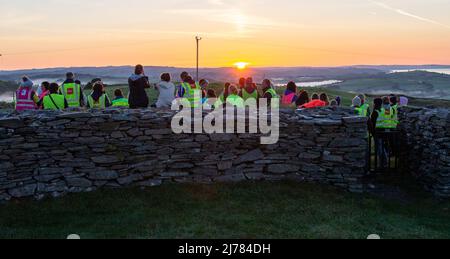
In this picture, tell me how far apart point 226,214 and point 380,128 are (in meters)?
5.72

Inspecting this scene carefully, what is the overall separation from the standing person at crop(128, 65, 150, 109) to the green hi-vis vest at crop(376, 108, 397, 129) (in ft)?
20.3

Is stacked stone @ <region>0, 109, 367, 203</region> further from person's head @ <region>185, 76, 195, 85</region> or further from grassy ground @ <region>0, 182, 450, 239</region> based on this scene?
person's head @ <region>185, 76, 195, 85</region>

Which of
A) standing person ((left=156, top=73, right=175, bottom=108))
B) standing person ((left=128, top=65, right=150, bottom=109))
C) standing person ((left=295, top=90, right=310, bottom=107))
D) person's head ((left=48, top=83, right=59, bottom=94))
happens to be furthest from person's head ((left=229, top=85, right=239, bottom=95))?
person's head ((left=48, top=83, right=59, bottom=94))

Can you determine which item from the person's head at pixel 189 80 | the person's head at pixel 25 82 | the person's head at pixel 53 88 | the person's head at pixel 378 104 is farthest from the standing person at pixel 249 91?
the person's head at pixel 25 82

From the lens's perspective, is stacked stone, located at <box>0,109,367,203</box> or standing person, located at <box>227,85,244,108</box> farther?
standing person, located at <box>227,85,244,108</box>

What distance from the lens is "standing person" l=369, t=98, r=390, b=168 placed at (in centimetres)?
1211

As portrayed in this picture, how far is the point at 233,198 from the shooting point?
376 inches

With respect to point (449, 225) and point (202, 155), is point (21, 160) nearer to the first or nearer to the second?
point (202, 155)

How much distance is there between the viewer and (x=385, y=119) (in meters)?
12.3

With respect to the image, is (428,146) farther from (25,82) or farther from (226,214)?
(25,82)

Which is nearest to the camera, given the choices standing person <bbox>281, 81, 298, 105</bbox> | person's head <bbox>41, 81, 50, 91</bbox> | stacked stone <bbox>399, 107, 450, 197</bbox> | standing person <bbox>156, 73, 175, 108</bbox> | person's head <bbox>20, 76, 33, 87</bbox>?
stacked stone <bbox>399, 107, 450, 197</bbox>

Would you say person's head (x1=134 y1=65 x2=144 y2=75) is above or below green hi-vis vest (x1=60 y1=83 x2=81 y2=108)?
above
